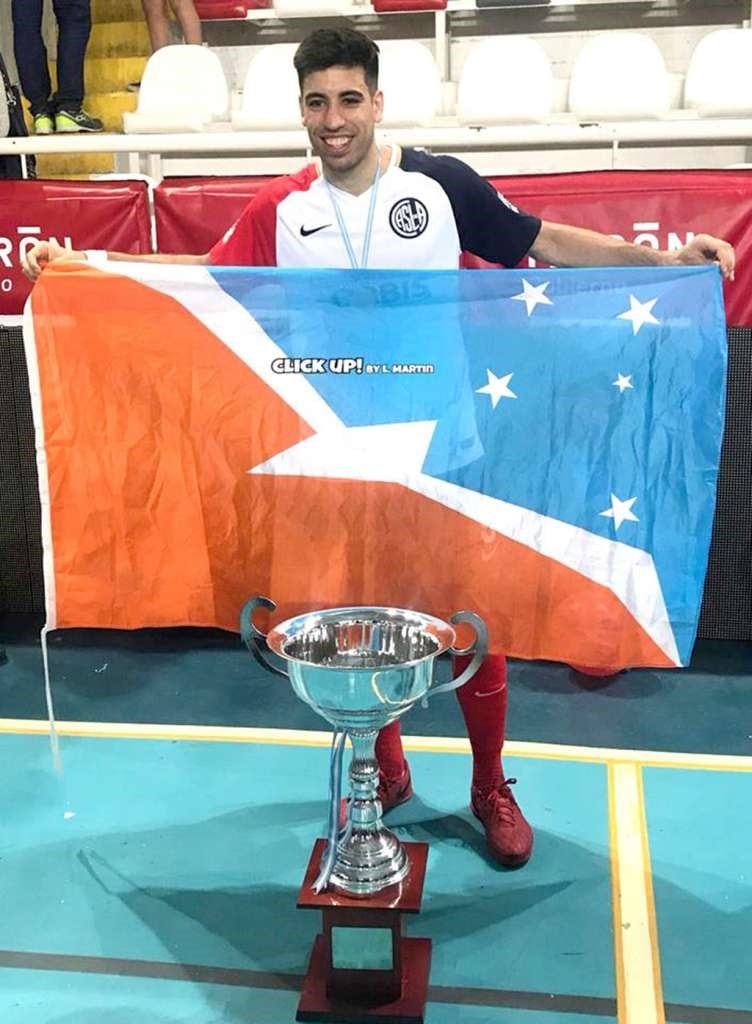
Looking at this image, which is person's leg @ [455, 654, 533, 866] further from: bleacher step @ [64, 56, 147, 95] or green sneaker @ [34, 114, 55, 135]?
bleacher step @ [64, 56, 147, 95]

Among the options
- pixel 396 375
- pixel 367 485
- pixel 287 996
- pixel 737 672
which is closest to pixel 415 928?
pixel 287 996

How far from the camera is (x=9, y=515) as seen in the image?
13.8 feet

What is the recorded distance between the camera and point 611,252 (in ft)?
8.25

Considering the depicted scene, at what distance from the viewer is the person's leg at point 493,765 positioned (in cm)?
264

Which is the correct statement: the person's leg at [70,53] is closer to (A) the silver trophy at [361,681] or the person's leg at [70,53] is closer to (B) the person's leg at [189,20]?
(B) the person's leg at [189,20]

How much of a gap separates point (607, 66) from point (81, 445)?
5810 millimetres

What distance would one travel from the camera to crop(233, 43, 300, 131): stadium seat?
6871 mm

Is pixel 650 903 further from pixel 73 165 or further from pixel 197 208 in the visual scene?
pixel 73 165

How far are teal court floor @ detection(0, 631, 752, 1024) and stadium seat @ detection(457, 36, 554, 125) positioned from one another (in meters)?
4.40

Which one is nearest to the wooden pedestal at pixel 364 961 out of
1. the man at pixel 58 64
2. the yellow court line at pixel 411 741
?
the yellow court line at pixel 411 741

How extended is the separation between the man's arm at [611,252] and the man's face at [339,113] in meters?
0.50

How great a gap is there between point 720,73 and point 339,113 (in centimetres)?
529

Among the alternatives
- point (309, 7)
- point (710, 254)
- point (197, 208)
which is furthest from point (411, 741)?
point (309, 7)

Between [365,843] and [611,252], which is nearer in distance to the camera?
[365,843]
